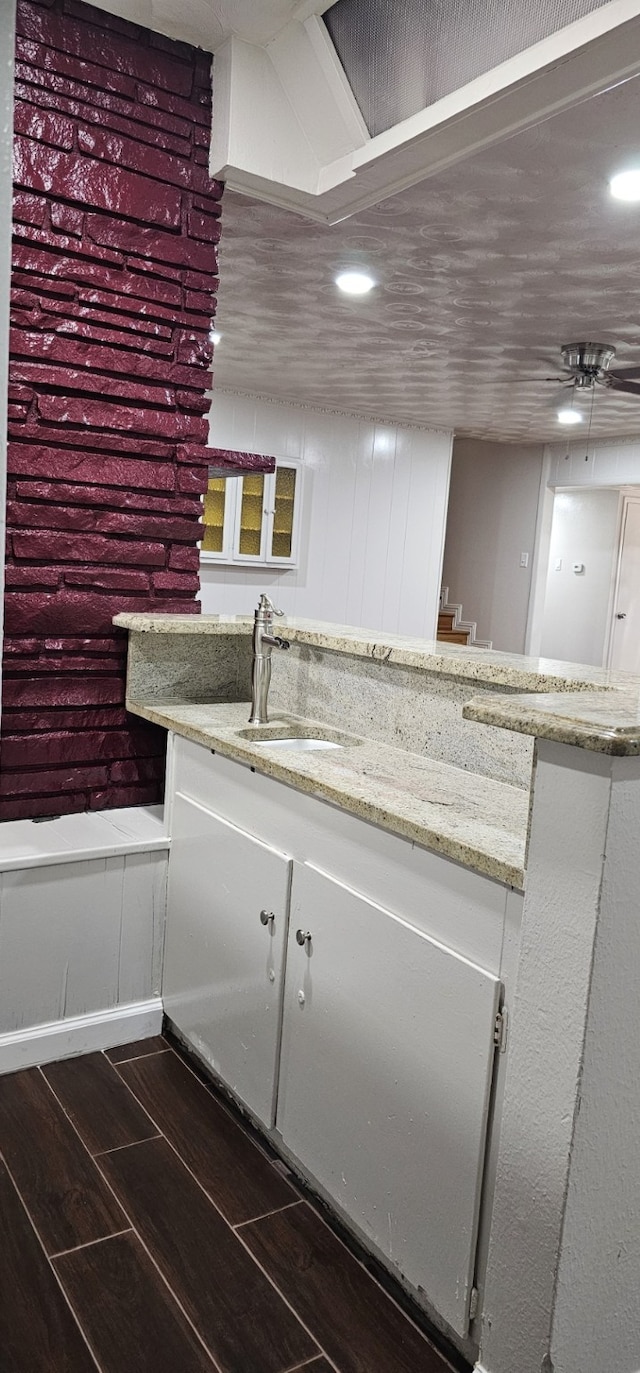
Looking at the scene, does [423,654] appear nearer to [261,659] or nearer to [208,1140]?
[261,659]

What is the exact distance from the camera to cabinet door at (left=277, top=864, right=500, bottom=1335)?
1393mm

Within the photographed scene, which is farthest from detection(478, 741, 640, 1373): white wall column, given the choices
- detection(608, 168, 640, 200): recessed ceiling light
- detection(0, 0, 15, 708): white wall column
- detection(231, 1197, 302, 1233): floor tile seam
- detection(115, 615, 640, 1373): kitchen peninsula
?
detection(608, 168, 640, 200): recessed ceiling light

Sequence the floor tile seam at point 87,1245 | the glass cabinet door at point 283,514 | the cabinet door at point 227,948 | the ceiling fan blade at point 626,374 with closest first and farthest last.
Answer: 1. the floor tile seam at point 87,1245
2. the cabinet door at point 227,948
3. the ceiling fan blade at point 626,374
4. the glass cabinet door at point 283,514

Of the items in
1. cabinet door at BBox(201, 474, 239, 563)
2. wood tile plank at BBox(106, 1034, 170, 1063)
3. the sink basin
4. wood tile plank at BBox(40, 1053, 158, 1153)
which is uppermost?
cabinet door at BBox(201, 474, 239, 563)

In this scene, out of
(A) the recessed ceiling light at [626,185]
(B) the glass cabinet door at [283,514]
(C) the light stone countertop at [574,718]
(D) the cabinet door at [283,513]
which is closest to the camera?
(C) the light stone countertop at [574,718]

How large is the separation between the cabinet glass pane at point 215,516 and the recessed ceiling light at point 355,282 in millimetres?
2070

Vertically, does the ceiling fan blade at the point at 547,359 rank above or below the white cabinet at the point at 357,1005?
above

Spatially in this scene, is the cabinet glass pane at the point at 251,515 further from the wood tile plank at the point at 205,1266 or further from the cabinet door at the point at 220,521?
the wood tile plank at the point at 205,1266

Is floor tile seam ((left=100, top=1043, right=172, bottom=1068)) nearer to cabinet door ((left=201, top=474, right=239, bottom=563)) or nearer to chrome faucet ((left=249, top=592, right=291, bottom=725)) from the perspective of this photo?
chrome faucet ((left=249, top=592, right=291, bottom=725))

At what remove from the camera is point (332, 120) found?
8.38 feet

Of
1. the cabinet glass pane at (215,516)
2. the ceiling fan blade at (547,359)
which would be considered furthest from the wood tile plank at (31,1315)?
the cabinet glass pane at (215,516)

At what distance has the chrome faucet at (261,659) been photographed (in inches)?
92.4

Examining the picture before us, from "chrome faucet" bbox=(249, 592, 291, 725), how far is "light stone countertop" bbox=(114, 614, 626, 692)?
0.46ft

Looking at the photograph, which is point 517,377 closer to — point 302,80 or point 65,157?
point 302,80
